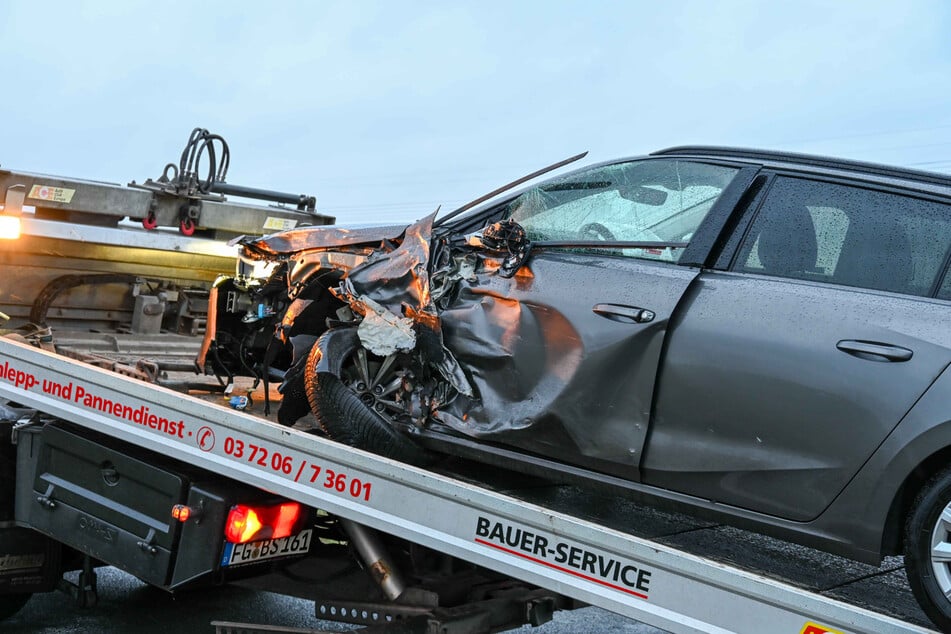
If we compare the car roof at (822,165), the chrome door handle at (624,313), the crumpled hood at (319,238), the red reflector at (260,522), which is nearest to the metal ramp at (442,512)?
the red reflector at (260,522)

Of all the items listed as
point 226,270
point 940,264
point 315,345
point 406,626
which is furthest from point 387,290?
point 226,270

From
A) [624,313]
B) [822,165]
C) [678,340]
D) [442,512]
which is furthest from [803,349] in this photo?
[442,512]

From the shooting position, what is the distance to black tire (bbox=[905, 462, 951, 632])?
9.71 feet

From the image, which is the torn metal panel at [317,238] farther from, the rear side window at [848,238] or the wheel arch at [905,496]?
the wheel arch at [905,496]

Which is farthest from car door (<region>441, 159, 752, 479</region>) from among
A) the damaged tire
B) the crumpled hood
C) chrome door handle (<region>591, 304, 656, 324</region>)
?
the crumpled hood

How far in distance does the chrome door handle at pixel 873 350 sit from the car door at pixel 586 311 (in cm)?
57

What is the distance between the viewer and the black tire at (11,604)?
5023mm

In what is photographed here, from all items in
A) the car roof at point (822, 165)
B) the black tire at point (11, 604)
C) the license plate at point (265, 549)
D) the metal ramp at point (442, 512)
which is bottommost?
the black tire at point (11, 604)

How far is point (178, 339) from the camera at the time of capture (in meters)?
6.23

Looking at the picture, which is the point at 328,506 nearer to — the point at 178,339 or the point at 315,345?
the point at 315,345

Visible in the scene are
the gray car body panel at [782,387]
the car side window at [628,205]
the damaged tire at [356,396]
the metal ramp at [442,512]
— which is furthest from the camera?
the damaged tire at [356,396]

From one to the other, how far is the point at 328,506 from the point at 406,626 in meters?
0.53

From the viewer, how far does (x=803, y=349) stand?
320 cm

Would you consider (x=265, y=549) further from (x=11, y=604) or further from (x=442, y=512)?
(x=11, y=604)
